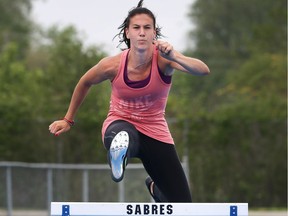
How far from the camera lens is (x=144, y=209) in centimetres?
707

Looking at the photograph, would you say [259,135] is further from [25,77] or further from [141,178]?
[25,77]

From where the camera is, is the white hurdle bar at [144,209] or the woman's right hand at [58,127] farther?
the woman's right hand at [58,127]

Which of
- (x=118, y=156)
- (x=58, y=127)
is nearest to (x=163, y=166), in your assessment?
(x=118, y=156)

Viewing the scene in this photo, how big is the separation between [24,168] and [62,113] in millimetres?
8698

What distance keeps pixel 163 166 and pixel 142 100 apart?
2.09 ft

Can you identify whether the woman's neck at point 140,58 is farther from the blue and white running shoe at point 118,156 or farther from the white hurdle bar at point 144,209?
the white hurdle bar at point 144,209

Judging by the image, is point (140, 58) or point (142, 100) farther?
point (142, 100)

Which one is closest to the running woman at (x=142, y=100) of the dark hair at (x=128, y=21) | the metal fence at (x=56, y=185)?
the dark hair at (x=128, y=21)

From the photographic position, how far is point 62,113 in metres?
28.2

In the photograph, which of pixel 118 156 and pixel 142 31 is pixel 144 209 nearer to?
pixel 118 156

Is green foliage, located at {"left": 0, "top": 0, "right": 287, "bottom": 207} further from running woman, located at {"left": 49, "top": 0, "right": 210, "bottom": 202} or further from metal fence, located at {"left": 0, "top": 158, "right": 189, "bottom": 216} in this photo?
running woman, located at {"left": 49, "top": 0, "right": 210, "bottom": 202}

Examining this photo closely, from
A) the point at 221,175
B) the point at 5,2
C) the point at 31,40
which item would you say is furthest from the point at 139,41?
the point at 31,40

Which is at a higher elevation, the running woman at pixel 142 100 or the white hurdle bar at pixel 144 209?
the running woman at pixel 142 100

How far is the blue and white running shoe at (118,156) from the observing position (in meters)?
7.89
